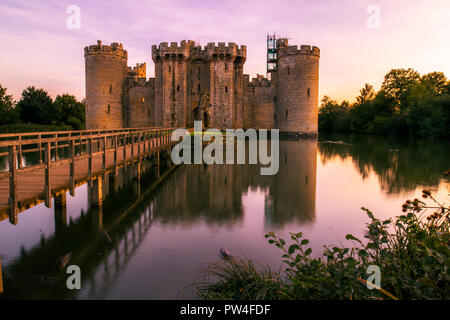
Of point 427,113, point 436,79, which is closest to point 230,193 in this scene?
point 427,113

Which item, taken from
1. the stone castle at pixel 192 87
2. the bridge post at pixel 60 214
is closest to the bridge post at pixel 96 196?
the bridge post at pixel 60 214

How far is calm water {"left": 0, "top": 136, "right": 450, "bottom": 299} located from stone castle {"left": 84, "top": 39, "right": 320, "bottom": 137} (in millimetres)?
19681

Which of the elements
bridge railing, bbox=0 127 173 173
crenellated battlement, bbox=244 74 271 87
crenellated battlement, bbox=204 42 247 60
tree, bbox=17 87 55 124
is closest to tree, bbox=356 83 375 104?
crenellated battlement, bbox=244 74 271 87

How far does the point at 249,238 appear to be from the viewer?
23.6ft

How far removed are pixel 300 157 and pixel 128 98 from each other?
74.0ft

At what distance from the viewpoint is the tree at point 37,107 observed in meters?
38.0

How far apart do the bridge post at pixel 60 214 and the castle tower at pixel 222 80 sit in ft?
82.7

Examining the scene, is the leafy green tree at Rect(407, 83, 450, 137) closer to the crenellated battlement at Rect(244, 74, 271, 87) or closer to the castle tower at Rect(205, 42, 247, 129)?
the crenellated battlement at Rect(244, 74, 271, 87)

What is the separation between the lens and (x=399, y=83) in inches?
1954

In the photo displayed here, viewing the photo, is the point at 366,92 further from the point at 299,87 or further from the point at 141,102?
the point at 141,102

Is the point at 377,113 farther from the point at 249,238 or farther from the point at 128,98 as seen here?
the point at 249,238

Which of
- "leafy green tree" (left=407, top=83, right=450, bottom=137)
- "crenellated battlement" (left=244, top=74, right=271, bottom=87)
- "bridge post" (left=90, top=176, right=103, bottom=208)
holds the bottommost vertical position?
"bridge post" (left=90, top=176, right=103, bottom=208)

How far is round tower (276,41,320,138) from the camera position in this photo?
111 ft
